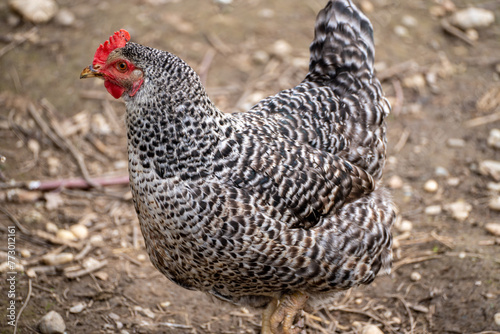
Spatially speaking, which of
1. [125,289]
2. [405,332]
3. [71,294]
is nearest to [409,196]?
[405,332]

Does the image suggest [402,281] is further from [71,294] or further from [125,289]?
[71,294]

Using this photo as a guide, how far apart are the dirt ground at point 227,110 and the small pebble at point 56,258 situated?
3 cm

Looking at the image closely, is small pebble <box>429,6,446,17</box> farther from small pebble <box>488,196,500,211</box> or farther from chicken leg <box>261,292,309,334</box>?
chicken leg <box>261,292,309,334</box>

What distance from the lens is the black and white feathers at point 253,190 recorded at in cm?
303

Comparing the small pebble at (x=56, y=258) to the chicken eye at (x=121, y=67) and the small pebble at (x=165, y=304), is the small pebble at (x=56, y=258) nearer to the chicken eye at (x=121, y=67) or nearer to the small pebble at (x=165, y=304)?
the small pebble at (x=165, y=304)

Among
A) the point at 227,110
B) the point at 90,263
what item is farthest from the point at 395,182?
the point at 90,263

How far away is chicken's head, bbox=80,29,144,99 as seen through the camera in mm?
3098

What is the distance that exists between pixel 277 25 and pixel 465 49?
8.01 ft

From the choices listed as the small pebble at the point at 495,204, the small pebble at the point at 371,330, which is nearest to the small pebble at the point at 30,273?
the small pebble at the point at 371,330

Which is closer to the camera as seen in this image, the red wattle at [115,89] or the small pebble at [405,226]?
the red wattle at [115,89]

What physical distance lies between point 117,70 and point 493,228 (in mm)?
3327

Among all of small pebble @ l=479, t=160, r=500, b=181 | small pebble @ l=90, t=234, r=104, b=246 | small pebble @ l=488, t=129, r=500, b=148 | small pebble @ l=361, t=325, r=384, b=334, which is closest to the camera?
small pebble @ l=361, t=325, r=384, b=334

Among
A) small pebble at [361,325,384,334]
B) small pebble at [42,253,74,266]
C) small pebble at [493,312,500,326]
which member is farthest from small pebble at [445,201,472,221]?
small pebble at [42,253,74,266]

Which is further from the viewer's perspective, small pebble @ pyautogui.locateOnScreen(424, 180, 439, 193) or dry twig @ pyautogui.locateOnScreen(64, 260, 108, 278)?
small pebble @ pyautogui.locateOnScreen(424, 180, 439, 193)
